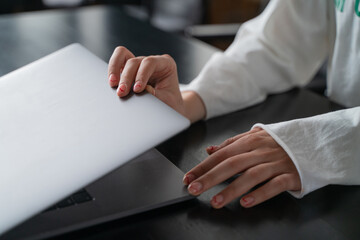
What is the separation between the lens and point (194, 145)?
2.51 ft

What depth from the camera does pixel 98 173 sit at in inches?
19.6

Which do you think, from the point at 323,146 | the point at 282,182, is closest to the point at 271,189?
the point at 282,182

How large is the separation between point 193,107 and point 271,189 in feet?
0.94

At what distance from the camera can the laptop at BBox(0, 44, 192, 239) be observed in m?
0.49

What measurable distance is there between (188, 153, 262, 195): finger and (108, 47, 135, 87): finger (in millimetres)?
189

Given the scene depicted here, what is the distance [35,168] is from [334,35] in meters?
0.82

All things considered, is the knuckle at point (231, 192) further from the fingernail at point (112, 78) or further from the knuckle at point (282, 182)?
the fingernail at point (112, 78)

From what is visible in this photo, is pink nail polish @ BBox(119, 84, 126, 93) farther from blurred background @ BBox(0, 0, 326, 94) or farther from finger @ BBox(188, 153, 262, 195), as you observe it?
blurred background @ BBox(0, 0, 326, 94)

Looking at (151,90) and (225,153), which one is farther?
(151,90)

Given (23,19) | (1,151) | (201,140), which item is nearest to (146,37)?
(23,19)

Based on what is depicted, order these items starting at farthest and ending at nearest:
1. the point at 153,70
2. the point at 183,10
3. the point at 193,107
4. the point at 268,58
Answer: the point at 183,10 < the point at 268,58 < the point at 193,107 < the point at 153,70

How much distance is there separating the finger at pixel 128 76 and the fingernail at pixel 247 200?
22 cm

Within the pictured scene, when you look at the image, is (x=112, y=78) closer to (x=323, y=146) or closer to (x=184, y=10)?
(x=323, y=146)

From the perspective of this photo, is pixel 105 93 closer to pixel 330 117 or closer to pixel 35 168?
pixel 35 168
